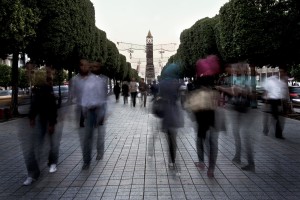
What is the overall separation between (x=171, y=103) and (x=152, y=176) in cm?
133

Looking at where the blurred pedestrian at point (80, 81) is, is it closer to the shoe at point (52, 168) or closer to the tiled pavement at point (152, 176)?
the tiled pavement at point (152, 176)

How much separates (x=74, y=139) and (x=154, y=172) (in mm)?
5235

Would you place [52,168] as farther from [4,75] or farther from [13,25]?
[4,75]

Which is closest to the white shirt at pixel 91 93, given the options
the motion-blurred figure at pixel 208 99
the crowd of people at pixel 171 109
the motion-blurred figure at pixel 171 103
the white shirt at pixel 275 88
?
the crowd of people at pixel 171 109

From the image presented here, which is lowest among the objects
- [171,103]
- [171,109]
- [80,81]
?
[171,109]

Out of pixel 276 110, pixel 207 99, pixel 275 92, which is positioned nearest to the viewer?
pixel 207 99

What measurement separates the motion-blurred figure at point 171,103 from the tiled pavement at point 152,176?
2.41ft

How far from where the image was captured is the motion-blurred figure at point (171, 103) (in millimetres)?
7609

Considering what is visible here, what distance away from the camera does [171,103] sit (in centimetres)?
766

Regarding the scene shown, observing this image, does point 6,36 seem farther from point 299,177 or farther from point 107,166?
point 299,177

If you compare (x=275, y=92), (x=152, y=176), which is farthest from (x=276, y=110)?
(x=152, y=176)

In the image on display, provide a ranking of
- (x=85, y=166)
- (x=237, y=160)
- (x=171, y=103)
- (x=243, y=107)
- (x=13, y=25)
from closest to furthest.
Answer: (x=171, y=103)
(x=243, y=107)
(x=85, y=166)
(x=237, y=160)
(x=13, y=25)

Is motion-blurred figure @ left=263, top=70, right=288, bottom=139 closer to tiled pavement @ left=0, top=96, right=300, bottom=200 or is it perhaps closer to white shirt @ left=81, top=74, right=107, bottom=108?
tiled pavement @ left=0, top=96, right=300, bottom=200

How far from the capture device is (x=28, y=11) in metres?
19.1
